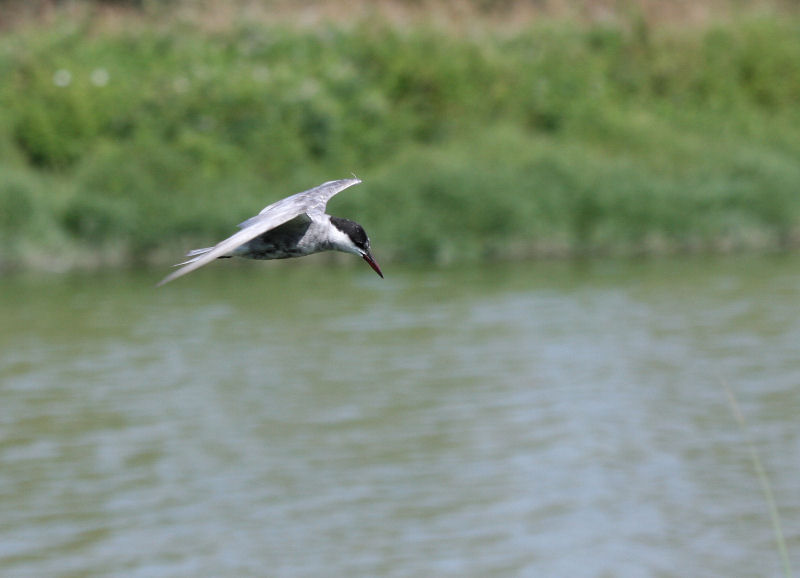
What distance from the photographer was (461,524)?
1009 cm

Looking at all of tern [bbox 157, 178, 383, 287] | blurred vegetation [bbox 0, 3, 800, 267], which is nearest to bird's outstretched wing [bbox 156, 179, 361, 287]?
tern [bbox 157, 178, 383, 287]

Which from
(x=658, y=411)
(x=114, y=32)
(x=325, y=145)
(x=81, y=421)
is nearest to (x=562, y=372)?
(x=658, y=411)

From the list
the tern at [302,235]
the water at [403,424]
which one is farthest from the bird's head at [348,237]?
the water at [403,424]

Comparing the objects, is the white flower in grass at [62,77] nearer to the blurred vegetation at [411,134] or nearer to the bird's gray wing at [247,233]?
the blurred vegetation at [411,134]

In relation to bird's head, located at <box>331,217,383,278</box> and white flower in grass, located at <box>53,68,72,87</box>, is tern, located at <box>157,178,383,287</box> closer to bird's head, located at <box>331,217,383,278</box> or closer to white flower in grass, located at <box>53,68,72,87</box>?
bird's head, located at <box>331,217,383,278</box>

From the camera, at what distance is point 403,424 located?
12570 mm

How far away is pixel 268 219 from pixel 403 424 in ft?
22.2

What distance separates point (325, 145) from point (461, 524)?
42.4ft

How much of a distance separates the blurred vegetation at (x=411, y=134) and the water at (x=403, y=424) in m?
1.03

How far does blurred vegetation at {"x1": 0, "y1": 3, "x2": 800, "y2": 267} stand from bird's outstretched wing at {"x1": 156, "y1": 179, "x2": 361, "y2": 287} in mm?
12877

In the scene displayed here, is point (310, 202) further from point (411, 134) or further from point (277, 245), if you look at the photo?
→ point (411, 134)

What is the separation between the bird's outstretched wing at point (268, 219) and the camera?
17.4ft

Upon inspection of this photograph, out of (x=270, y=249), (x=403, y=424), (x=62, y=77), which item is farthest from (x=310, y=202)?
(x=62, y=77)

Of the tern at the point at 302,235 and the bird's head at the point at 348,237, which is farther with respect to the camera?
the bird's head at the point at 348,237
